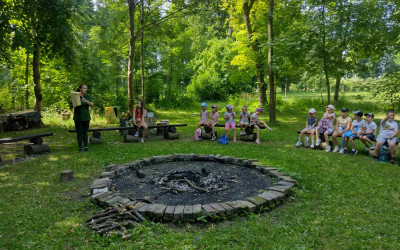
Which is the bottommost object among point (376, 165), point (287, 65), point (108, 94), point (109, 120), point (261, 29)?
point (376, 165)

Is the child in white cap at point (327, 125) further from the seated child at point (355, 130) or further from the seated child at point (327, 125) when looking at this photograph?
the seated child at point (355, 130)

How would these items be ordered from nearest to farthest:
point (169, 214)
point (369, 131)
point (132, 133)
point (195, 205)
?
point (169, 214) < point (195, 205) < point (369, 131) < point (132, 133)

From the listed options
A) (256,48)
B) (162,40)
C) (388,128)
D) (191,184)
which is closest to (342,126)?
(388,128)

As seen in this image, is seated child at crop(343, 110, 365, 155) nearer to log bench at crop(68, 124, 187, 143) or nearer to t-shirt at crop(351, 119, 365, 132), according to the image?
t-shirt at crop(351, 119, 365, 132)

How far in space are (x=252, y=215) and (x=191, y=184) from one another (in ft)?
4.16

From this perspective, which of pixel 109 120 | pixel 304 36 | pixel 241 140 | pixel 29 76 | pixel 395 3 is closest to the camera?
pixel 241 140

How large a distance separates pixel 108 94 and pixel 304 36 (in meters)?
11.6

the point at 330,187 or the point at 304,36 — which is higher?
the point at 304,36

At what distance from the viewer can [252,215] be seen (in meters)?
3.17

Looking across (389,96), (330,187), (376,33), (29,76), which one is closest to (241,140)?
(330,187)

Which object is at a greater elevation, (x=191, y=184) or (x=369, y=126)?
(x=369, y=126)

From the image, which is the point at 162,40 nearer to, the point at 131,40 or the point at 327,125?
the point at 131,40

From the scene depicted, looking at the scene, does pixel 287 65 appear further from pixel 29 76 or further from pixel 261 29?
pixel 29 76

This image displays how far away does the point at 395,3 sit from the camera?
1156 cm
